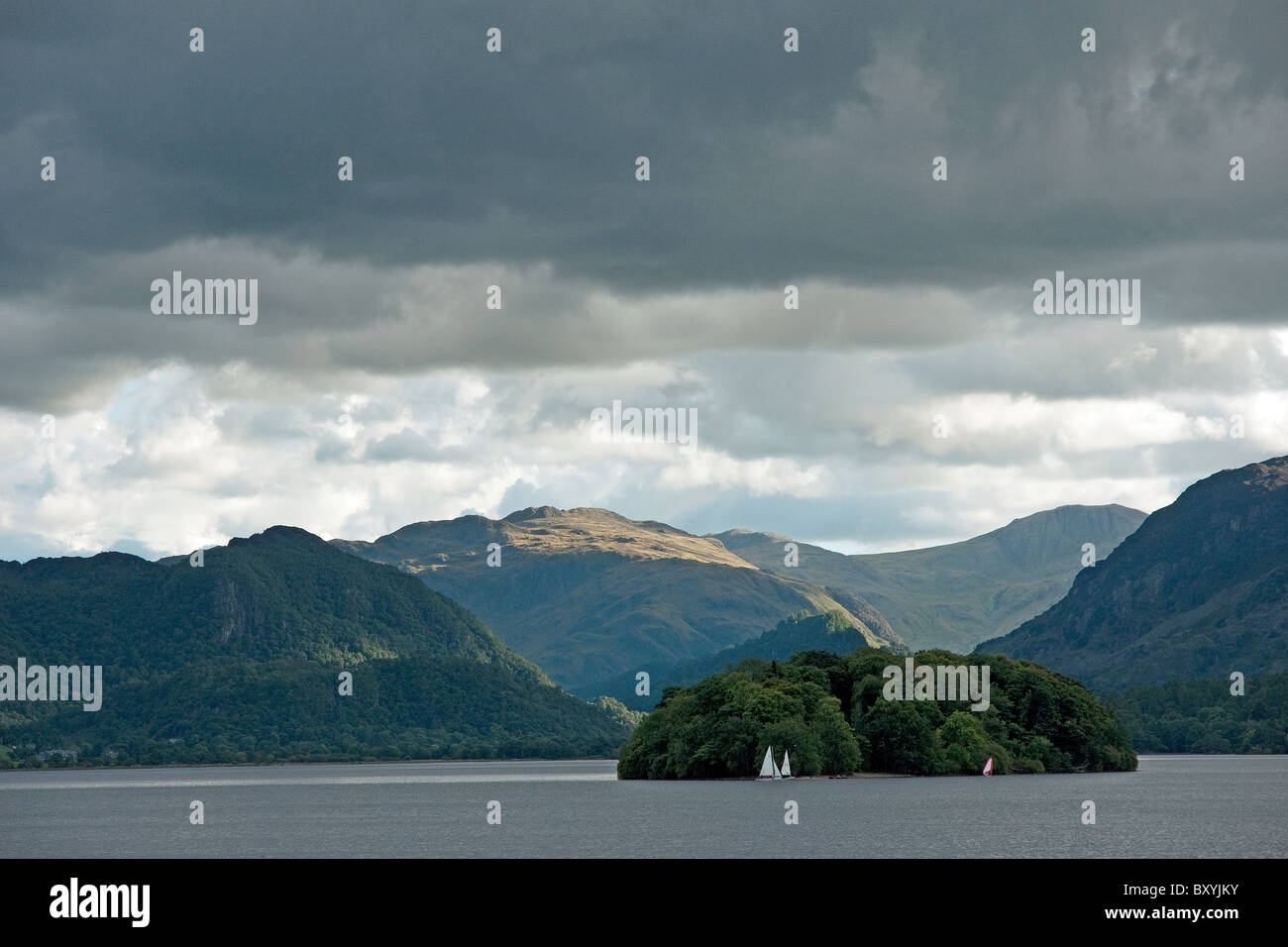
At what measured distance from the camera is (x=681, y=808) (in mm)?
191625

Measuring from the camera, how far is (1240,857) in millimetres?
127625
